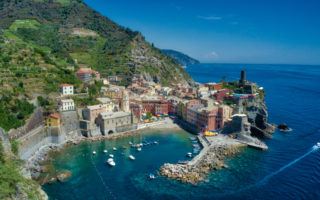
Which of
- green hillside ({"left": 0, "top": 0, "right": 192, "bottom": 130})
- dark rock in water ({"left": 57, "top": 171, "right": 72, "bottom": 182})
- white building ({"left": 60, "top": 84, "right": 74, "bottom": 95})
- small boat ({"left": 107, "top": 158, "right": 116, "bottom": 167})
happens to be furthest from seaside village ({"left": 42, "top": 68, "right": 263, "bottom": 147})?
dark rock in water ({"left": 57, "top": 171, "right": 72, "bottom": 182})

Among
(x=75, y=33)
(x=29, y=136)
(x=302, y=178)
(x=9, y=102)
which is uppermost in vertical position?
(x=75, y=33)

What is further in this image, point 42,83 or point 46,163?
point 42,83

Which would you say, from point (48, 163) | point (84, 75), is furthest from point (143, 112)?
point (48, 163)

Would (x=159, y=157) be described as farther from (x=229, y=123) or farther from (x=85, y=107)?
(x=85, y=107)

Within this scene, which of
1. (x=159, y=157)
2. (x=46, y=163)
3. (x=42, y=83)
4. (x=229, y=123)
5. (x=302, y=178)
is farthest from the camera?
(x=42, y=83)

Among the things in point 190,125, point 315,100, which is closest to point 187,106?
point 190,125

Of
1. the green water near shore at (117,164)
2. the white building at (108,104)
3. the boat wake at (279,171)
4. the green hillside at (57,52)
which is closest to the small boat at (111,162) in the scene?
the green water near shore at (117,164)
